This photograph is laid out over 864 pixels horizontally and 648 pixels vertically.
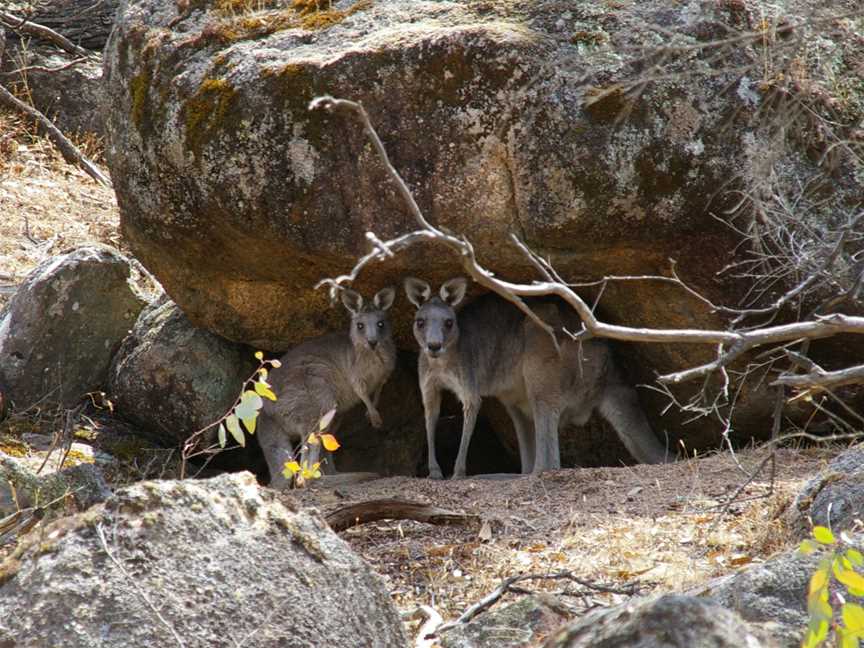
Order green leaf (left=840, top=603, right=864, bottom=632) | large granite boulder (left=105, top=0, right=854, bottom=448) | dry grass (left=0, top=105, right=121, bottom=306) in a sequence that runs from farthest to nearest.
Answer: dry grass (left=0, top=105, right=121, bottom=306) < large granite boulder (left=105, top=0, right=854, bottom=448) < green leaf (left=840, top=603, right=864, bottom=632)

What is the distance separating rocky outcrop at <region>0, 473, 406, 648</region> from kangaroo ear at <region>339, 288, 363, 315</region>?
5.32 m

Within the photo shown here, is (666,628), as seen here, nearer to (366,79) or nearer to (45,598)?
(45,598)

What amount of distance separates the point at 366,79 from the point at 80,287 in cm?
323

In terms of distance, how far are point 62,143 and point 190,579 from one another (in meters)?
10.4

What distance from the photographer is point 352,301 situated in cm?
930

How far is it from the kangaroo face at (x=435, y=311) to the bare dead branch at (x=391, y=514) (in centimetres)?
243

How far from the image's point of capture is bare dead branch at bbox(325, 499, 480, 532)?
6309mm

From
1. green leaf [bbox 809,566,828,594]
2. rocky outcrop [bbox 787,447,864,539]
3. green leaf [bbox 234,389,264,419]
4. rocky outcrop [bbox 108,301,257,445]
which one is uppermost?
green leaf [bbox 809,566,828,594]

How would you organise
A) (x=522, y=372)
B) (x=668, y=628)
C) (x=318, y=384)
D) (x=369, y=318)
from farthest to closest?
(x=318, y=384), (x=522, y=372), (x=369, y=318), (x=668, y=628)

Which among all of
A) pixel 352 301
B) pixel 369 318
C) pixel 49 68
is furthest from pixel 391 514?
pixel 49 68

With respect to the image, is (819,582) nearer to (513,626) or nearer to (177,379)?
(513,626)

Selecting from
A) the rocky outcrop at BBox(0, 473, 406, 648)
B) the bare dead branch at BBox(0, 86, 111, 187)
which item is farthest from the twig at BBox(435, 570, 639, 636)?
the bare dead branch at BBox(0, 86, 111, 187)

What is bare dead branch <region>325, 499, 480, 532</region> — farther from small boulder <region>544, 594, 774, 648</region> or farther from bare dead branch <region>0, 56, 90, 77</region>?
bare dead branch <region>0, 56, 90, 77</region>

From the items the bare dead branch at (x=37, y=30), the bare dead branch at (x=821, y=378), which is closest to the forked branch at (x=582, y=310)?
the bare dead branch at (x=821, y=378)
